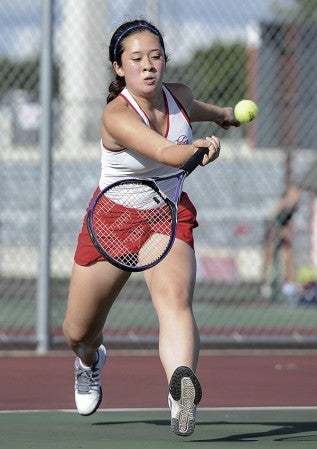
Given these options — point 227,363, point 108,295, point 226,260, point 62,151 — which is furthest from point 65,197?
point 108,295

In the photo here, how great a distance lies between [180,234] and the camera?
6.64 metres

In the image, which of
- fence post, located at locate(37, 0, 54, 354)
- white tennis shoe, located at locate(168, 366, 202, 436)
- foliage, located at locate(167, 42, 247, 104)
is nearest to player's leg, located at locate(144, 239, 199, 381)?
white tennis shoe, located at locate(168, 366, 202, 436)

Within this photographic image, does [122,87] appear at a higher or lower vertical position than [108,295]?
higher

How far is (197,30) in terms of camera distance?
12.5 meters

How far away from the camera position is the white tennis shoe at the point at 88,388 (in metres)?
7.26

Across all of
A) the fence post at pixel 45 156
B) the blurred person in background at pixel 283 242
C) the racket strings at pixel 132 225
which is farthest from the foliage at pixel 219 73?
the racket strings at pixel 132 225

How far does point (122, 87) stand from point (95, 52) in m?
7.97

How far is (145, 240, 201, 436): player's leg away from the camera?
6152 mm

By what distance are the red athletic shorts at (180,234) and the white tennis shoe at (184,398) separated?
749 mm

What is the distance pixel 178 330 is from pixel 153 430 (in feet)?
3.06

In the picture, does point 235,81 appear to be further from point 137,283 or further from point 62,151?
point 137,283

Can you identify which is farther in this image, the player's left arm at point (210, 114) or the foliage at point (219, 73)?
the foliage at point (219, 73)

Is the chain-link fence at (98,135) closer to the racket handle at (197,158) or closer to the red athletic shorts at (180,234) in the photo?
the red athletic shorts at (180,234)

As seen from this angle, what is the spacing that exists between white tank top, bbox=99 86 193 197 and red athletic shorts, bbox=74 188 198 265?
108mm
